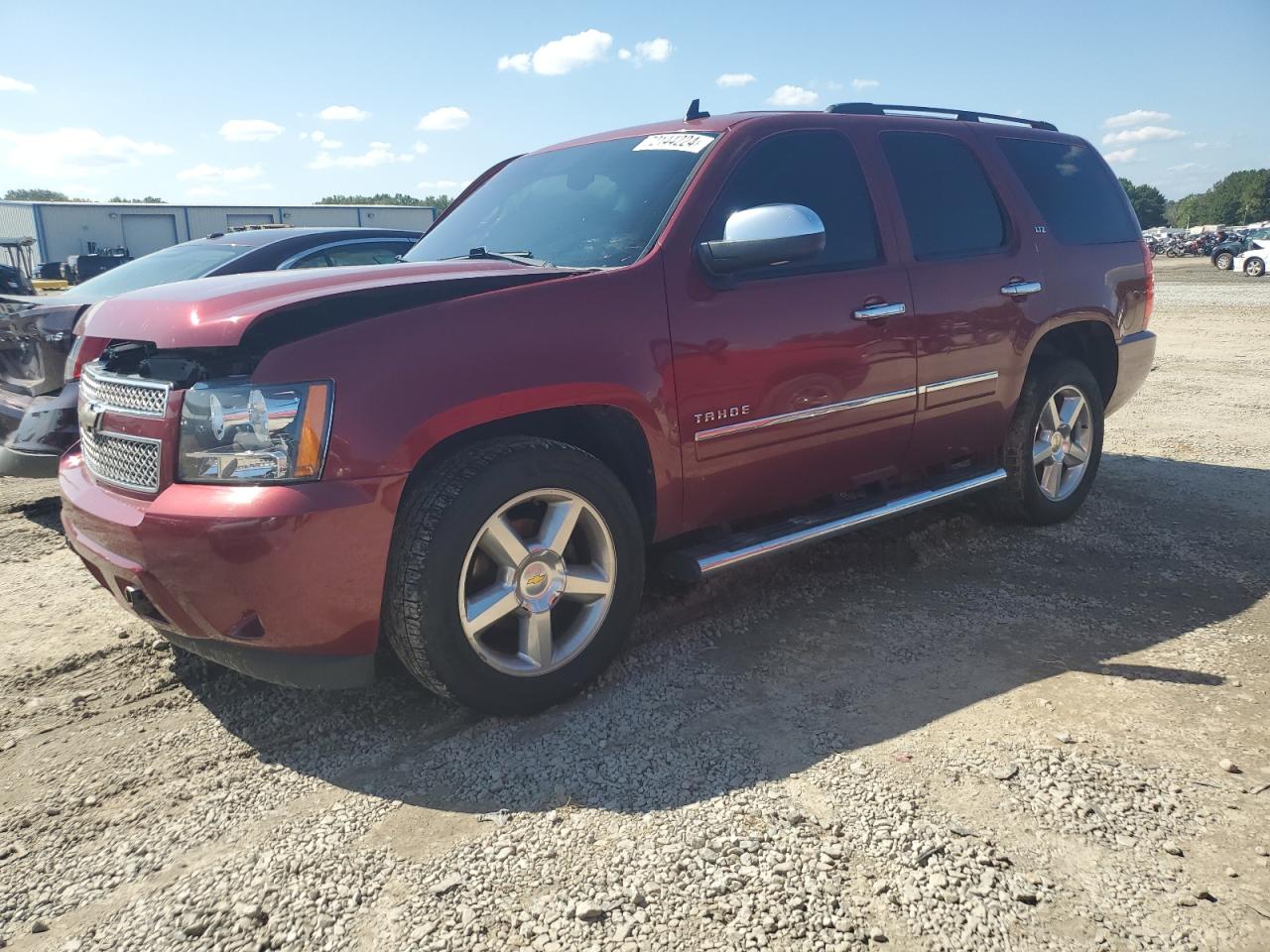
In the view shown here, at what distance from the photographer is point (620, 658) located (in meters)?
3.39

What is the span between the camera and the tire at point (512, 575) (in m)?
2.66

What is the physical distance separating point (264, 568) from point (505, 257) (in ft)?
5.30

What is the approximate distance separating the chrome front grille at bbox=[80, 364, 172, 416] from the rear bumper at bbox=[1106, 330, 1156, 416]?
15.9 ft

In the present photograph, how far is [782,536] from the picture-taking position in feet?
11.4

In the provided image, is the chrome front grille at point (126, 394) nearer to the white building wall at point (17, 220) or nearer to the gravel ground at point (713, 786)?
the gravel ground at point (713, 786)

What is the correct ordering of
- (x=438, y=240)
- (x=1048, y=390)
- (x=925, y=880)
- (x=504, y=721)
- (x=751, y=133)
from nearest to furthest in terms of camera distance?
(x=925, y=880) → (x=504, y=721) → (x=751, y=133) → (x=438, y=240) → (x=1048, y=390)

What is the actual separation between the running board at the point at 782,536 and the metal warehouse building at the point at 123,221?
3234 centimetres

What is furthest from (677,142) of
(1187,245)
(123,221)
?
(1187,245)

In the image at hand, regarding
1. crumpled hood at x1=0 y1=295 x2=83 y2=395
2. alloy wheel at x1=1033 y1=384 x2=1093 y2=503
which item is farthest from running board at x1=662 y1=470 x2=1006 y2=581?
crumpled hood at x1=0 y1=295 x2=83 y2=395

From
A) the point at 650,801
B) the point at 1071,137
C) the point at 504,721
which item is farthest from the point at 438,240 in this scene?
the point at 1071,137

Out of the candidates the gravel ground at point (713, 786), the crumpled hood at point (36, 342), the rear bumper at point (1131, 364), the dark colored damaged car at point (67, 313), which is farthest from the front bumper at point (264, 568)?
the rear bumper at point (1131, 364)

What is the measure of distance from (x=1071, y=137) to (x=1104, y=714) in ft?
11.8

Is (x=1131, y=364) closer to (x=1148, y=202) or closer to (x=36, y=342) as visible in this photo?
(x=36, y=342)

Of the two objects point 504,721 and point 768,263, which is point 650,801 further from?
point 768,263
